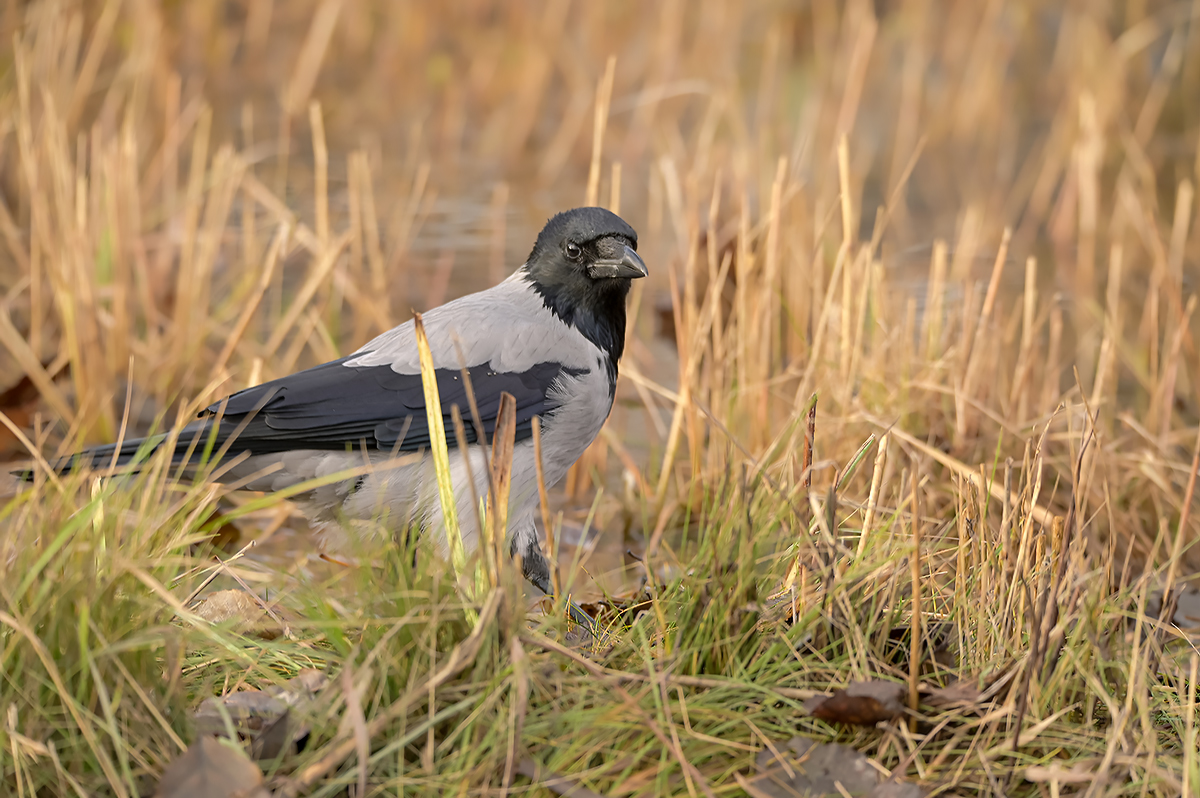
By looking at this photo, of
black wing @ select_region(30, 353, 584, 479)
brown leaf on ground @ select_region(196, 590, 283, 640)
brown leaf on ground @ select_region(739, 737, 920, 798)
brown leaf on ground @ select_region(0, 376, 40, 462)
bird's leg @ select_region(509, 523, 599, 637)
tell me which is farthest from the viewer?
brown leaf on ground @ select_region(0, 376, 40, 462)

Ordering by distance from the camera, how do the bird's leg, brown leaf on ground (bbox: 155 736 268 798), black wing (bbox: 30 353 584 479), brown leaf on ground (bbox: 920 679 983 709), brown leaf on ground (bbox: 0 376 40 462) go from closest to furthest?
1. brown leaf on ground (bbox: 155 736 268 798)
2. brown leaf on ground (bbox: 920 679 983 709)
3. black wing (bbox: 30 353 584 479)
4. the bird's leg
5. brown leaf on ground (bbox: 0 376 40 462)

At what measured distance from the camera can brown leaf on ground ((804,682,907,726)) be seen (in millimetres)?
2051

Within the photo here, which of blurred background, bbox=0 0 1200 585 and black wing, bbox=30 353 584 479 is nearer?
black wing, bbox=30 353 584 479

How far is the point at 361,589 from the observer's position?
2.14m

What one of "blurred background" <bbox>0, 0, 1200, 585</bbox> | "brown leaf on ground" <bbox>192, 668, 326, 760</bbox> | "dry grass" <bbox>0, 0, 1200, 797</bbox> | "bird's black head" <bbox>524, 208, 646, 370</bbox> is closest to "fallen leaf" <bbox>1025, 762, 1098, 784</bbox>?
"dry grass" <bbox>0, 0, 1200, 797</bbox>

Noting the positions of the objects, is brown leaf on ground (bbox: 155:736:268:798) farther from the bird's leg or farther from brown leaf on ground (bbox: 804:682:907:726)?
the bird's leg

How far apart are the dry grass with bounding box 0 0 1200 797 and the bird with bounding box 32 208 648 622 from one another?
247mm

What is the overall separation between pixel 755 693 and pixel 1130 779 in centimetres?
63

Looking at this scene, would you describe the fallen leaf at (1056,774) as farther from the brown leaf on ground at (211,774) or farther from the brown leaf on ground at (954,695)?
the brown leaf on ground at (211,774)

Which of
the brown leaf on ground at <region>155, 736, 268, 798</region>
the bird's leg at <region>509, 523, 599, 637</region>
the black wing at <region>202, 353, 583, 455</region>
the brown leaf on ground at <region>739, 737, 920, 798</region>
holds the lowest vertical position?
the bird's leg at <region>509, 523, 599, 637</region>

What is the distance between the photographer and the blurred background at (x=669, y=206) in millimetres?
3977

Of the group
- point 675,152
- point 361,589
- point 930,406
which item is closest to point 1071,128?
point 675,152

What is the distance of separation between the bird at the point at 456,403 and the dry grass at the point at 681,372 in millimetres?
247

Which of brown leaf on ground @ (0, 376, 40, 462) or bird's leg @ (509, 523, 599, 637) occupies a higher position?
brown leaf on ground @ (0, 376, 40, 462)
